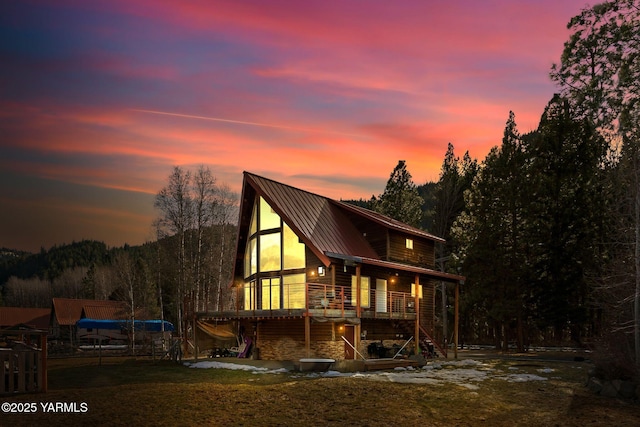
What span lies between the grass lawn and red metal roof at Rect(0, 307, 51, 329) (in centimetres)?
5076

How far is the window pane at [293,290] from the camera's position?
28078 mm

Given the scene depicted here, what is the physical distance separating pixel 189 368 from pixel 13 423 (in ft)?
48.5

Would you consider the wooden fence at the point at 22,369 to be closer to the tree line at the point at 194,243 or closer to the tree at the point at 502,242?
the tree line at the point at 194,243

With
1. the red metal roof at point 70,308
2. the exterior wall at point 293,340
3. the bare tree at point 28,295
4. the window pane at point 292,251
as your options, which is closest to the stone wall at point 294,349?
the exterior wall at point 293,340

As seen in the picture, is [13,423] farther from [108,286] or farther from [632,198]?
[108,286]

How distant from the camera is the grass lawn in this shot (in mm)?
12336

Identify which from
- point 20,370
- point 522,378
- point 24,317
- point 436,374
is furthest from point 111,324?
point 522,378

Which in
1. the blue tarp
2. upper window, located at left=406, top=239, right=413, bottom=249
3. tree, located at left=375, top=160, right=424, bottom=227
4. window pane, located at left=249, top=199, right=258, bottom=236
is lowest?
the blue tarp

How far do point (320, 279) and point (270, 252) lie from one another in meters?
3.80

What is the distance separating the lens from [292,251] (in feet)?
94.2

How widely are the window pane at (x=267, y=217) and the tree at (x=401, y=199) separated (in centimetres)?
2749

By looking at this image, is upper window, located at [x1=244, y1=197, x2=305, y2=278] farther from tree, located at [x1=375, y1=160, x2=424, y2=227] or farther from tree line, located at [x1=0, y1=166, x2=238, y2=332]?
tree, located at [x1=375, y1=160, x2=424, y2=227]

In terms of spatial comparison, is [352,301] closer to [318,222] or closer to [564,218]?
[318,222]

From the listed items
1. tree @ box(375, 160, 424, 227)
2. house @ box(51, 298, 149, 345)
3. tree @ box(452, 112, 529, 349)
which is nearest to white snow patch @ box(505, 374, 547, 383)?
tree @ box(452, 112, 529, 349)
